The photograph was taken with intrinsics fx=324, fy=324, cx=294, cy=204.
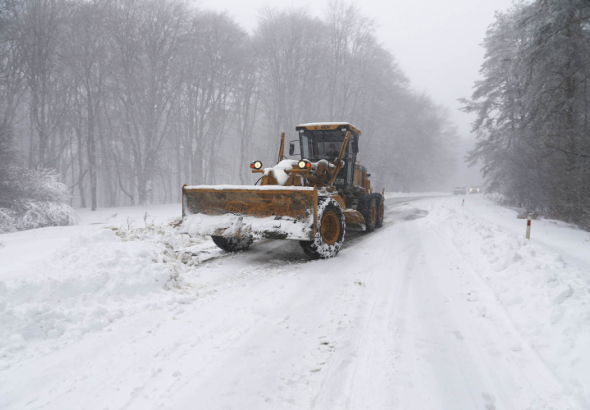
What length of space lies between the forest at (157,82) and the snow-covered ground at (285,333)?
32.3 feet

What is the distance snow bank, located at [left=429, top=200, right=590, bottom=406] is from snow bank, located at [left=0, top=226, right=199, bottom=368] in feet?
12.6

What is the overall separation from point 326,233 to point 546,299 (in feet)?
11.3

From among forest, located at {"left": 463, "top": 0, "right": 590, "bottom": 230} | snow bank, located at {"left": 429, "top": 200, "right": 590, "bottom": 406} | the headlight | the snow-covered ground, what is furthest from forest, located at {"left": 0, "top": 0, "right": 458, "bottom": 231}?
forest, located at {"left": 463, "top": 0, "right": 590, "bottom": 230}

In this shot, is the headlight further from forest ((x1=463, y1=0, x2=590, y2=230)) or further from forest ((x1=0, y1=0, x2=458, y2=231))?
forest ((x1=0, y1=0, x2=458, y2=231))

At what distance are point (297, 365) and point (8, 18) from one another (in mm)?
19687

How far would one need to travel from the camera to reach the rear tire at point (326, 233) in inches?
220

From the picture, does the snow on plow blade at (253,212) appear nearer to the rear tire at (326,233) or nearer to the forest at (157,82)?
the rear tire at (326,233)

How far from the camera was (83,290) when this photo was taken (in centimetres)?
355

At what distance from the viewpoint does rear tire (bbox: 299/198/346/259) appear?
5.58m

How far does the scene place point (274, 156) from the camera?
26.8m

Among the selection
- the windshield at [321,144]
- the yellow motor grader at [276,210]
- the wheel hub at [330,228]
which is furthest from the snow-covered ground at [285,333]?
the windshield at [321,144]

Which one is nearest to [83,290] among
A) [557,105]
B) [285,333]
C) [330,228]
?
[285,333]

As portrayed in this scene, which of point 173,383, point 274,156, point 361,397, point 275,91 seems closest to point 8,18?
point 275,91

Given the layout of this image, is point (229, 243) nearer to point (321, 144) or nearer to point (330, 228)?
point (330, 228)
